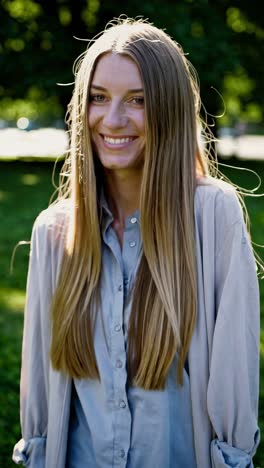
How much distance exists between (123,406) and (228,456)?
1.19 ft

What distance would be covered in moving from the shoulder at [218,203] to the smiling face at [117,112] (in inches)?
9.3

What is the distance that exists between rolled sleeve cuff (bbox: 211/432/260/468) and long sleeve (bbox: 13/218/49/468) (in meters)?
0.63

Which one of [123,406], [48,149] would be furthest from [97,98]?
[48,149]

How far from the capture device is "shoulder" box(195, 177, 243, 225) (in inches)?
101

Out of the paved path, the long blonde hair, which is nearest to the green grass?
the paved path

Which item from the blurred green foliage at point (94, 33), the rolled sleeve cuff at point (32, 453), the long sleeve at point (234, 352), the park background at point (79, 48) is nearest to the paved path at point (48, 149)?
the park background at point (79, 48)

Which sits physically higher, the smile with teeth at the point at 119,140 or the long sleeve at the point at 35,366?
the smile with teeth at the point at 119,140

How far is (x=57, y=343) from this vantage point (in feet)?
8.99

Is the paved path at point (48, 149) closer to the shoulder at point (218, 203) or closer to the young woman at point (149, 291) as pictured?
the young woman at point (149, 291)

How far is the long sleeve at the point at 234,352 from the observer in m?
2.54

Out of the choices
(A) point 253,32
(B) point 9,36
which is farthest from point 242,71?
(B) point 9,36

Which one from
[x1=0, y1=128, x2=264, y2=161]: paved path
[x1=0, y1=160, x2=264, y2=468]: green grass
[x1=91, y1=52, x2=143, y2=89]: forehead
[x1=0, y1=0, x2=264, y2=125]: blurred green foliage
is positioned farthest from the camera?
[x1=0, y1=128, x2=264, y2=161]: paved path

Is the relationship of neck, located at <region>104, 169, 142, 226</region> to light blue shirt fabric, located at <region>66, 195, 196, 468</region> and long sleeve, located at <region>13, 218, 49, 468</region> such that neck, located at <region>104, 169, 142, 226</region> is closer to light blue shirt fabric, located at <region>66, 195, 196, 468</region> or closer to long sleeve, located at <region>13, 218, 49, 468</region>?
light blue shirt fabric, located at <region>66, 195, 196, 468</region>

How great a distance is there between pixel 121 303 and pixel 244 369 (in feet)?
1.46
